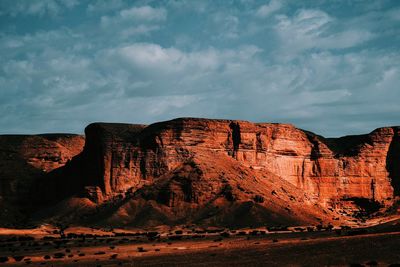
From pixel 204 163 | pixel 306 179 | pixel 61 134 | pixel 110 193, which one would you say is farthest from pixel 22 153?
pixel 306 179

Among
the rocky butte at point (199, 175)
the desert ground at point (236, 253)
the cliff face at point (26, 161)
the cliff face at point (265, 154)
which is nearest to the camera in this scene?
the desert ground at point (236, 253)

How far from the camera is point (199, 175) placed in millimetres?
90938

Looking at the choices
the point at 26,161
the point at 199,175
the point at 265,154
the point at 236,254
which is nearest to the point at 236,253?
the point at 236,254

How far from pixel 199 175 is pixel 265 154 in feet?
52.2

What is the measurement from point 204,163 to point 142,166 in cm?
907

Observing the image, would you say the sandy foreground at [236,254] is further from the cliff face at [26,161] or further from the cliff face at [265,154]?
the cliff face at [26,161]

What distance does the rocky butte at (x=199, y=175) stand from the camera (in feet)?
285

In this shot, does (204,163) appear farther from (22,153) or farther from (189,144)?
(22,153)

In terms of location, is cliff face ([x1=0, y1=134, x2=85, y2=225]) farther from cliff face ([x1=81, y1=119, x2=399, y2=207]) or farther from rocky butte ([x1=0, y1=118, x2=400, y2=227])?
cliff face ([x1=81, y1=119, x2=399, y2=207])

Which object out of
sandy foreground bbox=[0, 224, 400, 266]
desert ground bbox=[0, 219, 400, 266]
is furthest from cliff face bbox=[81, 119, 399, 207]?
sandy foreground bbox=[0, 224, 400, 266]

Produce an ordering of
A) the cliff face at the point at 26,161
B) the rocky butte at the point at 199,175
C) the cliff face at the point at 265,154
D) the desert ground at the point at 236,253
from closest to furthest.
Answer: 1. the desert ground at the point at 236,253
2. the rocky butte at the point at 199,175
3. the cliff face at the point at 265,154
4. the cliff face at the point at 26,161

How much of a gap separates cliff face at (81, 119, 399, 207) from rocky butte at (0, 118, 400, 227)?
0.16 m

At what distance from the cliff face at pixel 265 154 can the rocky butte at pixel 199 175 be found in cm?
16

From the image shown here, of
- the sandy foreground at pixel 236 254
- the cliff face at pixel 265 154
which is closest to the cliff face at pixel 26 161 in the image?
the cliff face at pixel 265 154
